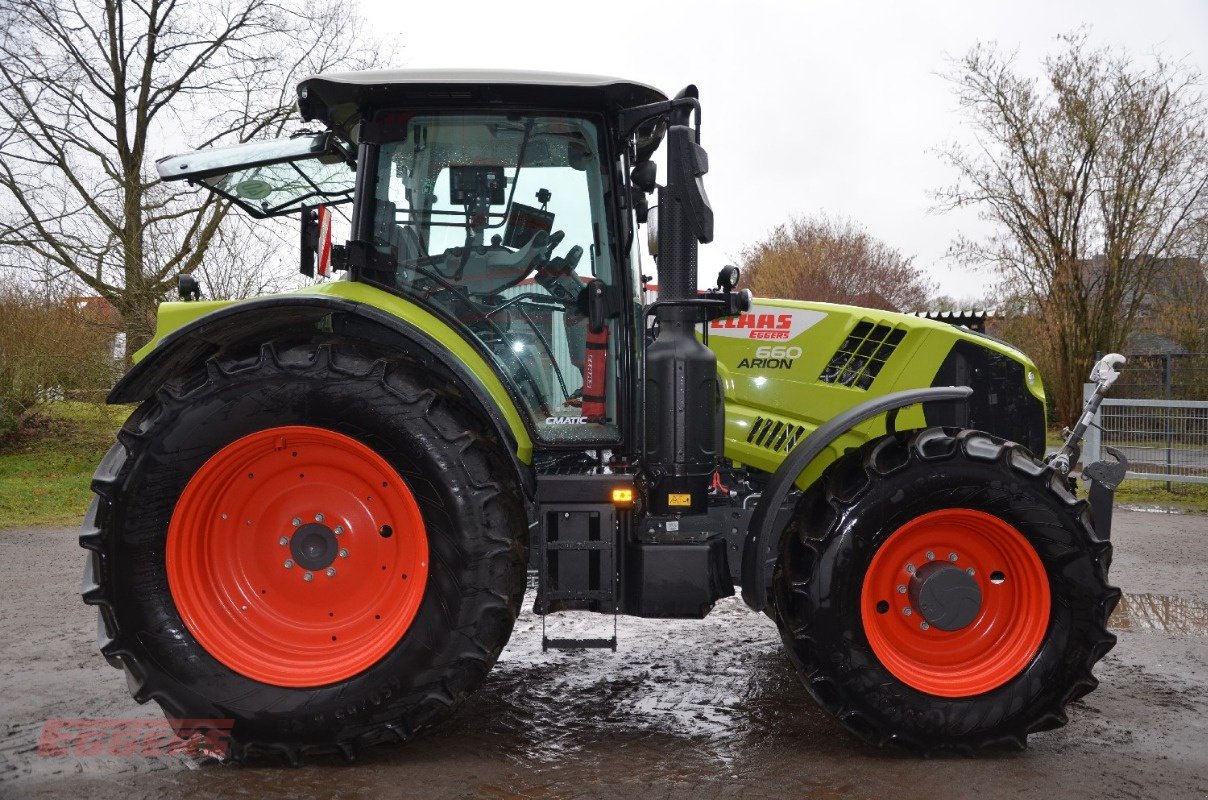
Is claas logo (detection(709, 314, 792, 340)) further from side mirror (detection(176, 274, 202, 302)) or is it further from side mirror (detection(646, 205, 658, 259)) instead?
side mirror (detection(176, 274, 202, 302))

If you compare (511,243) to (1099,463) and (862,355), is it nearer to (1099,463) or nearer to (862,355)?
(862,355)

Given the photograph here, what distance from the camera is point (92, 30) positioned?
14.1 m

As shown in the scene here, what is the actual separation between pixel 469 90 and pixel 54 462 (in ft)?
38.5

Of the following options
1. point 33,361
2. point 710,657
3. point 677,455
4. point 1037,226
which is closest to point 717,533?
point 677,455

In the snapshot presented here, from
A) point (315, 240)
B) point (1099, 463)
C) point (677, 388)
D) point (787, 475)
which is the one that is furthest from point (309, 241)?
point (1099, 463)

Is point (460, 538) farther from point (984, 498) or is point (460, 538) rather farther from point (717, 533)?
point (984, 498)

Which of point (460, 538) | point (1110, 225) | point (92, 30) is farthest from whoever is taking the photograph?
point (1110, 225)

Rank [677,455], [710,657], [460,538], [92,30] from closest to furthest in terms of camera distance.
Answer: [460,538], [677,455], [710,657], [92,30]

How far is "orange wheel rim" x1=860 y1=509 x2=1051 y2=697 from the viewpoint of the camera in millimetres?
3135

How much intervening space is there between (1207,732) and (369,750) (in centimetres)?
300

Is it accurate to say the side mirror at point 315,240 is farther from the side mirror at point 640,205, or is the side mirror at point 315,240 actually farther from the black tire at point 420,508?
the side mirror at point 640,205

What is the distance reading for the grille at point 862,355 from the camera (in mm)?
4070

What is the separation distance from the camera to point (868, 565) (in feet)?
10.2

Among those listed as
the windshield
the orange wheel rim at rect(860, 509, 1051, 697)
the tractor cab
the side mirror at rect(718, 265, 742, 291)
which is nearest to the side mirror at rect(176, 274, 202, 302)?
the tractor cab
